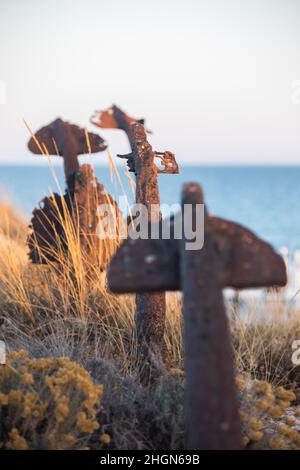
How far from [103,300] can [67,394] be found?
5.92 feet

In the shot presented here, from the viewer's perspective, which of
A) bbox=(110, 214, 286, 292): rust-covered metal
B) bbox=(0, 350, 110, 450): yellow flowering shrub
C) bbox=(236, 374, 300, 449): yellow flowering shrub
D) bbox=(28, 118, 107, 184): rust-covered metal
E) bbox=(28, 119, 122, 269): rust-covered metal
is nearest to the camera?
bbox=(110, 214, 286, 292): rust-covered metal

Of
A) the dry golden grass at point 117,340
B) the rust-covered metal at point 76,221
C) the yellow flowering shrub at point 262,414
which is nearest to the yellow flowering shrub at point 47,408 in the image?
the dry golden grass at point 117,340

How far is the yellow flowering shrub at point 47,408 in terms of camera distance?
2410 mm

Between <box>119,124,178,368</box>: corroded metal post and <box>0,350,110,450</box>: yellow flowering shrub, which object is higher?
<box>119,124,178,368</box>: corroded metal post

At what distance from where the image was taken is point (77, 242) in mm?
4402

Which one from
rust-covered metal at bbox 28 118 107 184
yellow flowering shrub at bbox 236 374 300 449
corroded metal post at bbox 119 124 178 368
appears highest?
rust-covered metal at bbox 28 118 107 184

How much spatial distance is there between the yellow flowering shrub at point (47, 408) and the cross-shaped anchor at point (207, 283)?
0.61 meters

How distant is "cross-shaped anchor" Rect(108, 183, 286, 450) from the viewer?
6.27 ft

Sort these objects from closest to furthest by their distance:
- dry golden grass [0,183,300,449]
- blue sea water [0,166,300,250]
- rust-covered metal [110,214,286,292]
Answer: rust-covered metal [110,214,286,292], dry golden grass [0,183,300,449], blue sea water [0,166,300,250]

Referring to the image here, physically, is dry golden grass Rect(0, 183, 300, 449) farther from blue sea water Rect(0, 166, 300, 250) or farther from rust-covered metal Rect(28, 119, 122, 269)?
blue sea water Rect(0, 166, 300, 250)

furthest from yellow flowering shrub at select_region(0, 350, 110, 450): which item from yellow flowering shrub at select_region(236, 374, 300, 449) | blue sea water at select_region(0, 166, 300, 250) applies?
blue sea water at select_region(0, 166, 300, 250)

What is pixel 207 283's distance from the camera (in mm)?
1958

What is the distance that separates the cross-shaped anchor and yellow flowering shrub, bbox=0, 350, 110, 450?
609 millimetres
